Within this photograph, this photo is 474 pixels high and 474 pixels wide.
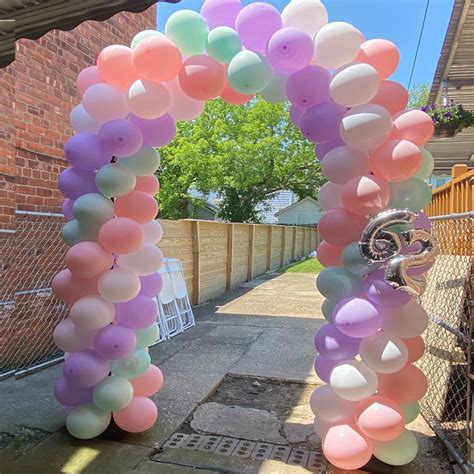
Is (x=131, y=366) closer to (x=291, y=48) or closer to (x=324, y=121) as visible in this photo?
(x=324, y=121)

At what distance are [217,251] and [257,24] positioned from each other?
22.2 feet

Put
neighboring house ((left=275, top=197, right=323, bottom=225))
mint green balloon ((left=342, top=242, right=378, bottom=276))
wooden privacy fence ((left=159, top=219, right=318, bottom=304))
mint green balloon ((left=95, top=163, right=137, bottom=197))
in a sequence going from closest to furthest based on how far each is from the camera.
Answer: mint green balloon ((left=342, top=242, right=378, bottom=276))
mint green balloon ((left=95, top=163, right=137, bottom=197))
wooden privacy fence ((left=159, top=219, right=318, bottom=304))
neighboring house ((left=275, top=197, right=323, bottom=225))

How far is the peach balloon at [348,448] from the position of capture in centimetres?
255

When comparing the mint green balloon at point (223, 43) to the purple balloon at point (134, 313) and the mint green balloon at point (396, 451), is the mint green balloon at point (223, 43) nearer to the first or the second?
the purple balloon at point (134, 313)

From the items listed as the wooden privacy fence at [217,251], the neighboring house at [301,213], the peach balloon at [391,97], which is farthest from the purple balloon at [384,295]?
the neighboring house at [301,213]

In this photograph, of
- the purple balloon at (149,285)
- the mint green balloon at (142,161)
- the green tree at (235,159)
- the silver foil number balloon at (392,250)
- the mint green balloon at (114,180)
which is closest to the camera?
the silver foil number balloon at (392,250)

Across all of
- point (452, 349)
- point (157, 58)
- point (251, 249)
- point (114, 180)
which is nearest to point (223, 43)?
point (157, 58)

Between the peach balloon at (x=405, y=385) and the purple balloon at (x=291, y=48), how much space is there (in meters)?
1.90

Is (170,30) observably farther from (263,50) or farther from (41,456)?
(41,456)

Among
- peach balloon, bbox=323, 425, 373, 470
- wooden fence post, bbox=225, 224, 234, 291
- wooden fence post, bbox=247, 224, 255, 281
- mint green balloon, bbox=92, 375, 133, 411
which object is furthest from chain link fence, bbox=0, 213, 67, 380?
wooden fence post, bbox=247, 224, 255, 281

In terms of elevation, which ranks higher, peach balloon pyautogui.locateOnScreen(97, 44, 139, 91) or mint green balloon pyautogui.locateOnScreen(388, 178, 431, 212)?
peach balloon pyautogui.locateOnScreen(97, 44, 139, 91)

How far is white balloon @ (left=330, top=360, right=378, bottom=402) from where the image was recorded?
99.2 inches

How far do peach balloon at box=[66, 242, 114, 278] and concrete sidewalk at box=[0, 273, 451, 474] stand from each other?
121 cm

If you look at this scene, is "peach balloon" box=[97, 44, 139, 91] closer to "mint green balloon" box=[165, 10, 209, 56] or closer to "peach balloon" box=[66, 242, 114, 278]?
"mint green balloon" box=[165, 10, 209, 56]
